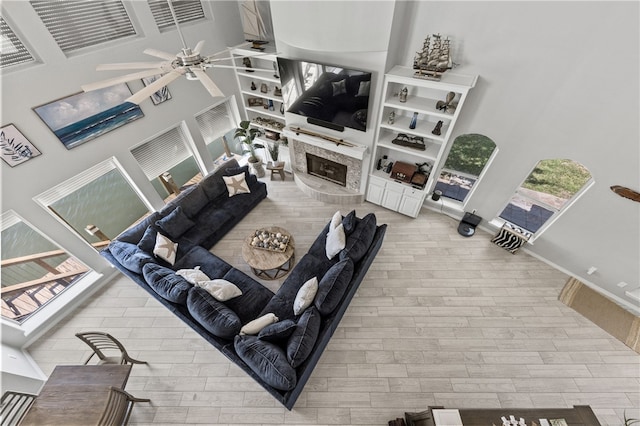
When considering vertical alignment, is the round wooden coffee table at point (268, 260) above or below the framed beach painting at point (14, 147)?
below

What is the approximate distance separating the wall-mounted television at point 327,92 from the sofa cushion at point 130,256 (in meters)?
3.70

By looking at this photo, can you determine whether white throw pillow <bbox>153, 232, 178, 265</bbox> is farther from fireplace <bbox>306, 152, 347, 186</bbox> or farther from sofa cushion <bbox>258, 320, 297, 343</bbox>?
fireplace <bbox>306, 152, 347, 186</bbox>

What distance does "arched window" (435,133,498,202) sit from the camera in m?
4.64

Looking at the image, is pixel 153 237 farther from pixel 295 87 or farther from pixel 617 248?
pixel 617 248

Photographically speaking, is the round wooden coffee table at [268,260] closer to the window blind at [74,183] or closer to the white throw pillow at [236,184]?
the white throw pillow at [236,184]

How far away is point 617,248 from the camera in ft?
12.6

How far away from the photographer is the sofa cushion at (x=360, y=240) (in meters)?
3.84

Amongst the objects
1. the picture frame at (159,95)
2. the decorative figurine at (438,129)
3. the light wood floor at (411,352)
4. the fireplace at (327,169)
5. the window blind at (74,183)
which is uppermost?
the picture frame at (159,95)

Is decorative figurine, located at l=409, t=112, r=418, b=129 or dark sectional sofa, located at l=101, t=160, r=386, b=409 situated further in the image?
decorative figurine, located at l=409, t=112, r=418, b=129

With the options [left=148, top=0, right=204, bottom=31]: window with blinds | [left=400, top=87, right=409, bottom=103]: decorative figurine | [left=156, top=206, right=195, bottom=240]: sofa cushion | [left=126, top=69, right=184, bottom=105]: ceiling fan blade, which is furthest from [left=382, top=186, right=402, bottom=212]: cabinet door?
[left=148, top=0, right=204, bottom=31]: window with blinds

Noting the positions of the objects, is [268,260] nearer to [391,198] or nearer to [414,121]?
[391,198]

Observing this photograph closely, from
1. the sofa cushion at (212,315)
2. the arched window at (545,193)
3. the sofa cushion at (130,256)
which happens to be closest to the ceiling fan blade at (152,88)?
the sofa cushion at (212,315)

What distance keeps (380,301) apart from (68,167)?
17.3 ft

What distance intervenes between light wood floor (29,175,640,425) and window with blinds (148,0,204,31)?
13.7 feet
